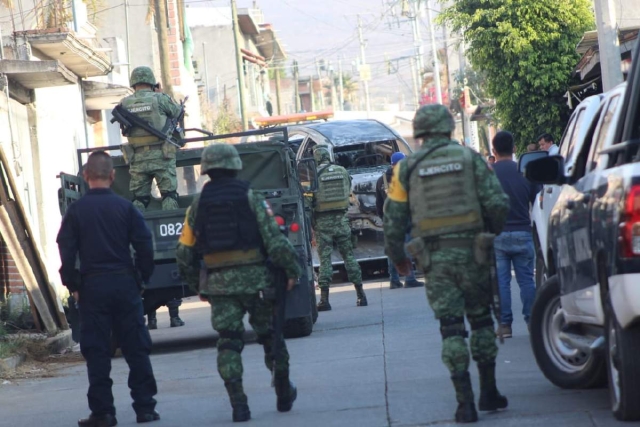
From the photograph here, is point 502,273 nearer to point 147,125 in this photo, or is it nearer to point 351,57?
point 147,125

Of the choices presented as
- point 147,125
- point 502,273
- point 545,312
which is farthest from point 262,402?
point 147,125

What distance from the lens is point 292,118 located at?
30219 millimetres

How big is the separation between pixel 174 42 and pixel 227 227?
32803mm

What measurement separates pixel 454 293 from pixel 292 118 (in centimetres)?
2373

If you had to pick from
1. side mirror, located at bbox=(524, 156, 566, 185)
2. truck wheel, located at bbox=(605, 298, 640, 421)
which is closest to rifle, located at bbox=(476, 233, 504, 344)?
side mirror, located at bbox=(524, 156, 566, 185)

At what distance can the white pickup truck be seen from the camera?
18.6 feet

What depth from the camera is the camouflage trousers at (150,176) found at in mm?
11852

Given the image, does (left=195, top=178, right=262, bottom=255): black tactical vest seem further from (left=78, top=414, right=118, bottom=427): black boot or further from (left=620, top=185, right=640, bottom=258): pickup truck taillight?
(left=620, top=185, right=640, bottom=258): pickup truck taillight

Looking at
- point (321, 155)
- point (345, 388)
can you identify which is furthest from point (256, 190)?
point (321, 155)

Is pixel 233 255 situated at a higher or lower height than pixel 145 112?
lower

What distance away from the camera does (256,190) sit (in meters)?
10.4

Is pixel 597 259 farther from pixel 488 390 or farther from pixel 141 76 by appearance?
pixel 141 76

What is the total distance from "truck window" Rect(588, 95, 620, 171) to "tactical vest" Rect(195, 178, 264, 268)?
6.94 feet

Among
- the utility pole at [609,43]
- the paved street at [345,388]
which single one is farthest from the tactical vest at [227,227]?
the utility pole at [609,43]
